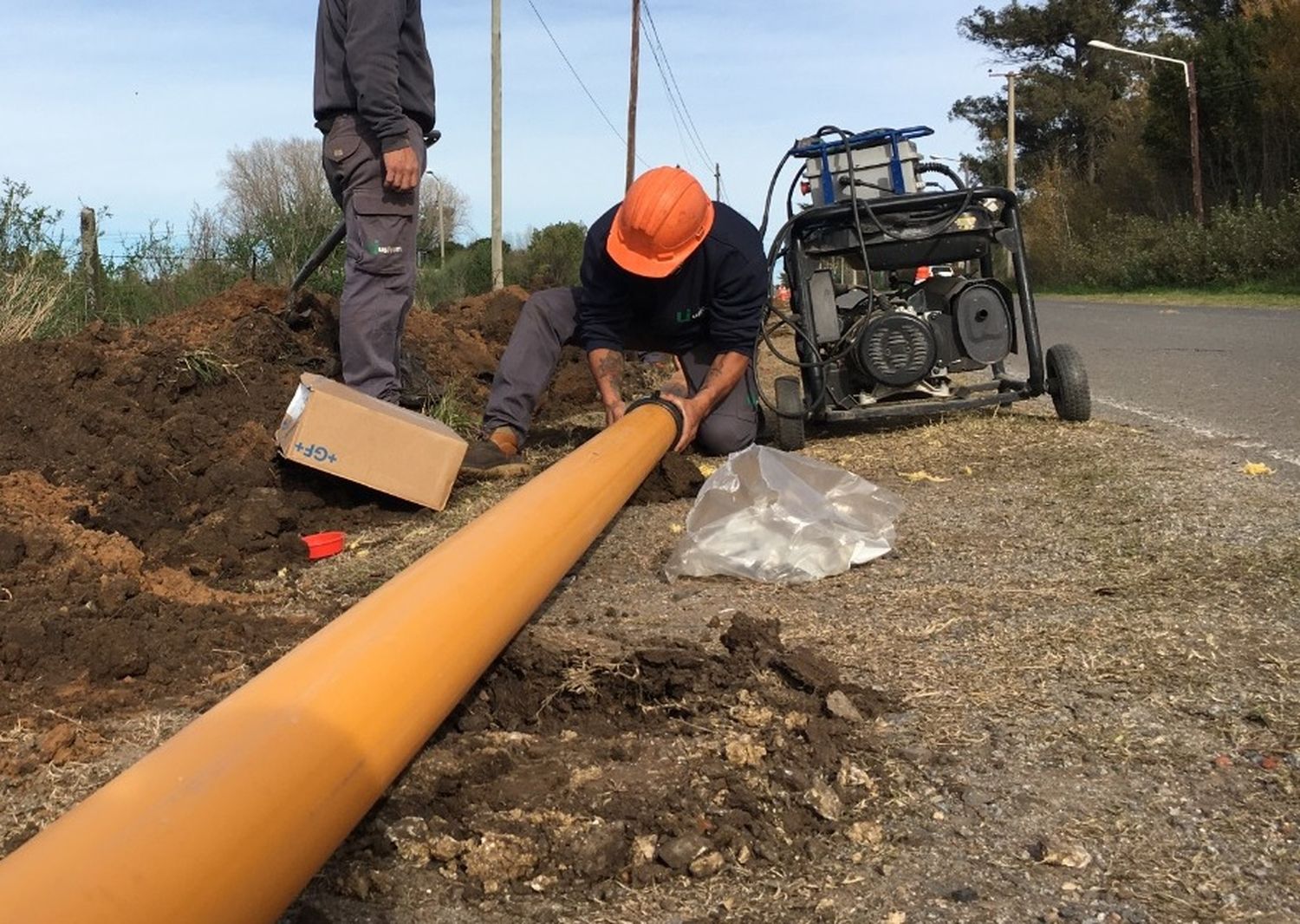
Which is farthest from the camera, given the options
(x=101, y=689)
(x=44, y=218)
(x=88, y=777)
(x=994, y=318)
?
(x=44, y=218)

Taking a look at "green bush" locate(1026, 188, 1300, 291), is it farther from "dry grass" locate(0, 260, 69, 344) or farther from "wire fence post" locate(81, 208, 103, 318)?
"dry grass" locate(0, 260, 69, 344)

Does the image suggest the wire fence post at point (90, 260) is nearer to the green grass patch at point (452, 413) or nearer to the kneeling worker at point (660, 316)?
the green grass patch at point (452, 413)

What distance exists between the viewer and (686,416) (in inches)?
197

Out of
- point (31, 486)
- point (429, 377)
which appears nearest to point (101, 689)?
point (31, 486)

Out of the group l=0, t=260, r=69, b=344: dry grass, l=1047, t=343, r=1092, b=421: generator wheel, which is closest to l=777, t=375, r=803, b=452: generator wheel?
l=1047, t=343, r=1092, b=421: generator wheel

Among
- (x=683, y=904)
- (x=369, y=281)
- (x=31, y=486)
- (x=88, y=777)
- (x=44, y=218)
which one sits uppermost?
(x=44, y=218)

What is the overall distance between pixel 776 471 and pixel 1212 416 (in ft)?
11.9

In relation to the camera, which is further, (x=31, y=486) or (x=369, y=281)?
(x=369, y=281)

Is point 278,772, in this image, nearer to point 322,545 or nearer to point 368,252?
point 322,545

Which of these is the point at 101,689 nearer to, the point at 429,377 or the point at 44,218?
the point at 429,377

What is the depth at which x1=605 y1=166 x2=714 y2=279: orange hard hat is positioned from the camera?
16.0ft

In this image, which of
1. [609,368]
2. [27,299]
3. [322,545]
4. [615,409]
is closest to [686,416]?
[615,409]

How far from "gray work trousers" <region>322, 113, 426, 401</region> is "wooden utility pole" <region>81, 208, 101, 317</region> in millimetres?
4284

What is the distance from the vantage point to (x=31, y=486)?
4316 millimetres
